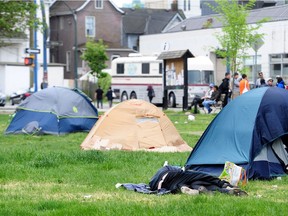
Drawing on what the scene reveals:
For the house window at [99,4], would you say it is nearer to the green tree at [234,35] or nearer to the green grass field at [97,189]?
the green tree at [234,35]

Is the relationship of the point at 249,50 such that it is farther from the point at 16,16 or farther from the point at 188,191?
the point at 188,191

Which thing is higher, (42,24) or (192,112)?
(42,24)

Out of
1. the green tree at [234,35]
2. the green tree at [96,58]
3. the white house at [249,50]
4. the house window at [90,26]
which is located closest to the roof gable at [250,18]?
the white house at [249,50]

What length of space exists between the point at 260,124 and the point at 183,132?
38.4 feet

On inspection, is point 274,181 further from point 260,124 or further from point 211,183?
point 211,183

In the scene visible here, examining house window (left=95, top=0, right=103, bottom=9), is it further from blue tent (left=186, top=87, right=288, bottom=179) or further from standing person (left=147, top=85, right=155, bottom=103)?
blue tent (left=186, top=87, right=288, bottom=179)

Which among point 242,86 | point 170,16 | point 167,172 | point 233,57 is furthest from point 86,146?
point 170,16

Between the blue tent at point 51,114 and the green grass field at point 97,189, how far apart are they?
4.60 meters

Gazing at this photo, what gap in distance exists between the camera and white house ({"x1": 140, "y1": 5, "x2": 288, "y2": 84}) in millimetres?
52019

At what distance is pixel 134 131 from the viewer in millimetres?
19859

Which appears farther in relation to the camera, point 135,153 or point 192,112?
point 192,112

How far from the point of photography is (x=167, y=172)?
12.2 metres

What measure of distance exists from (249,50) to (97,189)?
40.7 meters

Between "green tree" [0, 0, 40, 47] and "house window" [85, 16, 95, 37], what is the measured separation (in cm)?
4137
